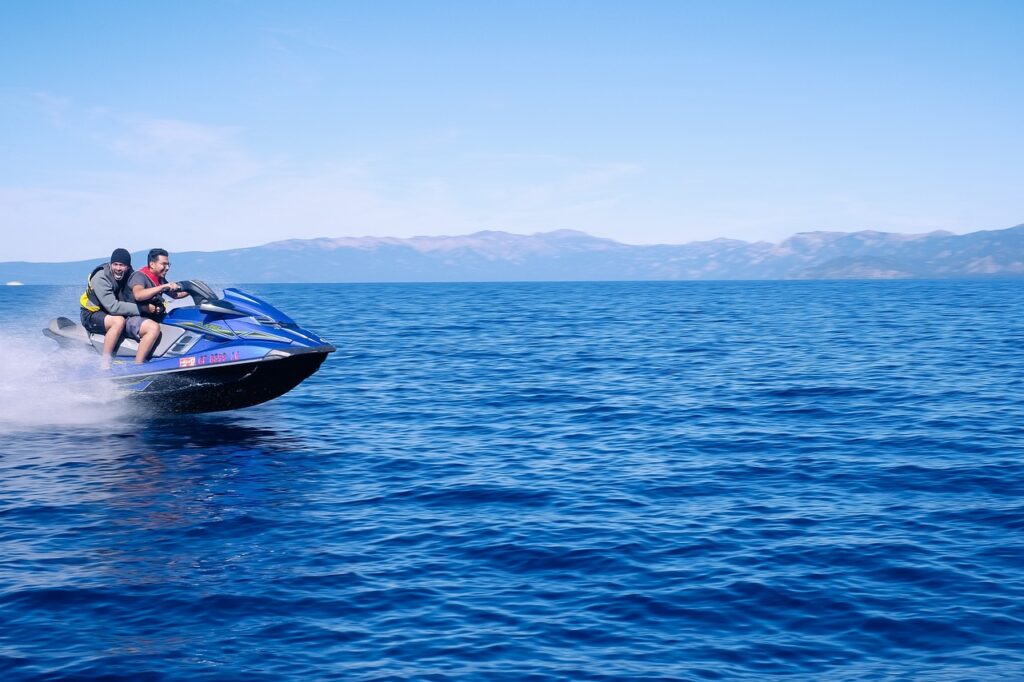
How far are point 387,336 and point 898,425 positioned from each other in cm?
2426

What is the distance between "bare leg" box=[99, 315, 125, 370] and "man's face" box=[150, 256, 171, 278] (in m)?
0.93

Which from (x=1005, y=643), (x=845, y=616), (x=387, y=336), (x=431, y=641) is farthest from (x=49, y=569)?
(x=387, y=336)

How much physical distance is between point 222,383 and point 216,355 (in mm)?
625

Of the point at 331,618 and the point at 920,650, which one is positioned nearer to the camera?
the point at 920,650

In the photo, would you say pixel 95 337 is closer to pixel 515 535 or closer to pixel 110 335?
pixel 110 335

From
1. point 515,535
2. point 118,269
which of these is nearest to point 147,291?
point 118,269

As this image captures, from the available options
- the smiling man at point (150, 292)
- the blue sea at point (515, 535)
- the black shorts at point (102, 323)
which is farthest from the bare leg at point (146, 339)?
the blue sea at point (515, 535)

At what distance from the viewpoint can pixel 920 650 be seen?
6969 mm

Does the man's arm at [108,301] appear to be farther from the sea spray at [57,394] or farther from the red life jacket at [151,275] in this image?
the sea spray at [57,394]

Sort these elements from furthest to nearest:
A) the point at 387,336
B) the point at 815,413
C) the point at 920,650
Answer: the point at 387,336
the point at 815,413
the point at 920,650

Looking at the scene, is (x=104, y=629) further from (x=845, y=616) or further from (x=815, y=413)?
(x=815, y=413)

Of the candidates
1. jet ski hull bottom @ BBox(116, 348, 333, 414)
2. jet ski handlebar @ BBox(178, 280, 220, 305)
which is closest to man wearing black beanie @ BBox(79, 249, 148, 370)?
jet ski hull bottom @ BBox(116, 348, 333, 414)

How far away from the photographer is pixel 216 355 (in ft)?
49.0

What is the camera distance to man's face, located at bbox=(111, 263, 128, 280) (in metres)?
14.9
